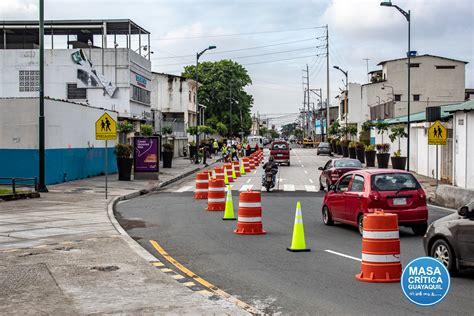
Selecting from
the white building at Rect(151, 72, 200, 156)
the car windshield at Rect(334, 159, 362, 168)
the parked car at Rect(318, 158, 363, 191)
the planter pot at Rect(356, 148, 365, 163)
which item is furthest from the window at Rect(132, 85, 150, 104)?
the car windshield at Rect(334, 159, 362, 168)

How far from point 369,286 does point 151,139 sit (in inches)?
1115

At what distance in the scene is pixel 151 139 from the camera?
122 ft

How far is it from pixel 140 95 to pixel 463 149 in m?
33.4

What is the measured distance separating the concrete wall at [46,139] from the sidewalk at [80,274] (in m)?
11.5

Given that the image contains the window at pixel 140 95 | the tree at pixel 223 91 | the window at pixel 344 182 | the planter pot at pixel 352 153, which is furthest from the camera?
the tree at pixel 223 91

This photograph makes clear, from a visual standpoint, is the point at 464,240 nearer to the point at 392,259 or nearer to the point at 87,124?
the point at 392,259

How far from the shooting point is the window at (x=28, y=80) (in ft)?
178

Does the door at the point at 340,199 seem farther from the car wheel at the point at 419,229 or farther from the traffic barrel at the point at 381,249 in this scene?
the traffic barrel at the point at 381,249

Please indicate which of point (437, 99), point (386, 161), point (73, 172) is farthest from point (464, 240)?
point (437, 99)

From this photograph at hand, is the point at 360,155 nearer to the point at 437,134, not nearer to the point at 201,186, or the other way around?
the point at 437,134

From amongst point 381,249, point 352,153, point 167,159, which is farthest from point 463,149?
point 352,153

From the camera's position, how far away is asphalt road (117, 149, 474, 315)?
8.70 metres

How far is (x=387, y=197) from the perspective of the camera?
1563 cm

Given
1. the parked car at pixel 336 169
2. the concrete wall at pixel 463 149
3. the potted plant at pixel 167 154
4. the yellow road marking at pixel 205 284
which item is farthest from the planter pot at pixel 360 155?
the yellow road marking at pixel 205 284
